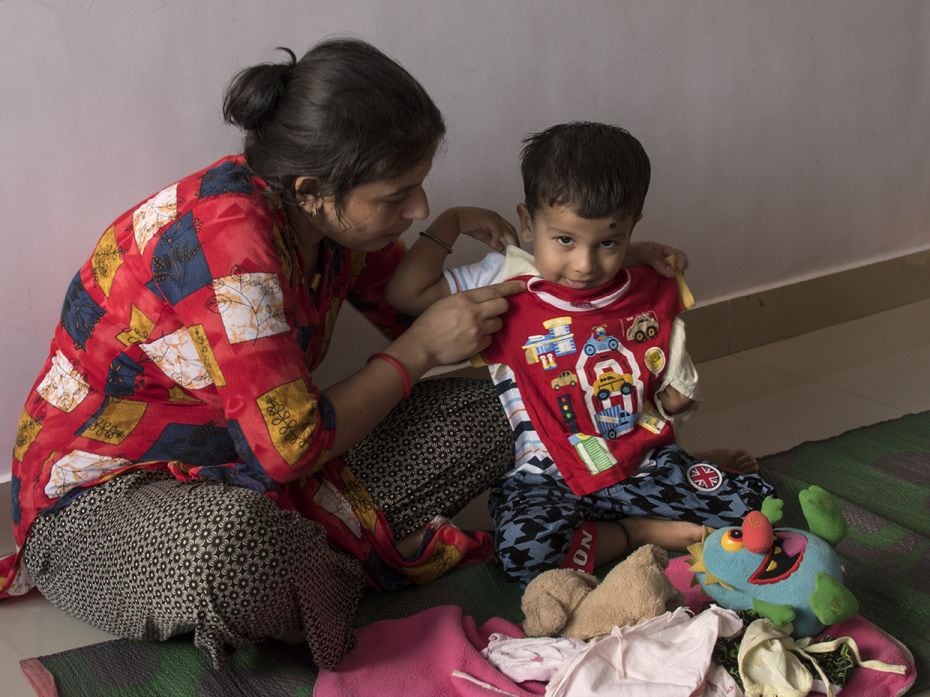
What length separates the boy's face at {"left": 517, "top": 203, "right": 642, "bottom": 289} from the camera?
1.62 m

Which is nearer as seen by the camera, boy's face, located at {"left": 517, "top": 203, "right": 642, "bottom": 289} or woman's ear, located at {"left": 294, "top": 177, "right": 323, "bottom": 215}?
woman's ear, located at {"left": 294, "top": 177, "right": 323, "bottom": 215}

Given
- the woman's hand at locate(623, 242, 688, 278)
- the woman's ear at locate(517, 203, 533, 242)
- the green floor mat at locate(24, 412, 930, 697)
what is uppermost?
the woman's ear at locate(517, 203, 533, 242)

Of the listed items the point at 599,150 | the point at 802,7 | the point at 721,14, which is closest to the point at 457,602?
the point at 599,150

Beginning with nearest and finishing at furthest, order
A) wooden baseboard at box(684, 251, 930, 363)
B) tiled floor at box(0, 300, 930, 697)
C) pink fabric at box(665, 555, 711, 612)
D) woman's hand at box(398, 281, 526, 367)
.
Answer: pink fabric at box(665, 555, 711, 612) < woman's hand at box(398, 281, 526, 367) < tiled floor at box(0, 300, 930, 697) < wooden baseboard at box(684, 251, 930, 363)

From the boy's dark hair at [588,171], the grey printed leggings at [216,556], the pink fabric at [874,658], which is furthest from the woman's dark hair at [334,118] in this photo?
the pink fabric at [874,658]

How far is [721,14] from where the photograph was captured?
94.7 inches

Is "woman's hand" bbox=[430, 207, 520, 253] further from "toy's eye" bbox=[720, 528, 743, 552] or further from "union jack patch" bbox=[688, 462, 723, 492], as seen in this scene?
"toy's eye" bbox=[720, 528, 743, 552]

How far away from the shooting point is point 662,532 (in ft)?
5.76

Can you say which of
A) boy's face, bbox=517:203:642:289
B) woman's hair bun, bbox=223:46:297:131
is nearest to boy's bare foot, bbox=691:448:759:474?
boy's face, bbox=517:203:642:289

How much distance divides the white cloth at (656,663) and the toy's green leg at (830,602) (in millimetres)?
95

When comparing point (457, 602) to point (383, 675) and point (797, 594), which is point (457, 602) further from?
point (797, 594)

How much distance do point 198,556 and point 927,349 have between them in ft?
6.23

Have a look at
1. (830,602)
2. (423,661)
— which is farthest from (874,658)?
(423,661)

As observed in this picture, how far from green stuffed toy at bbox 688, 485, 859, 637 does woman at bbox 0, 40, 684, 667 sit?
0.44 meters
